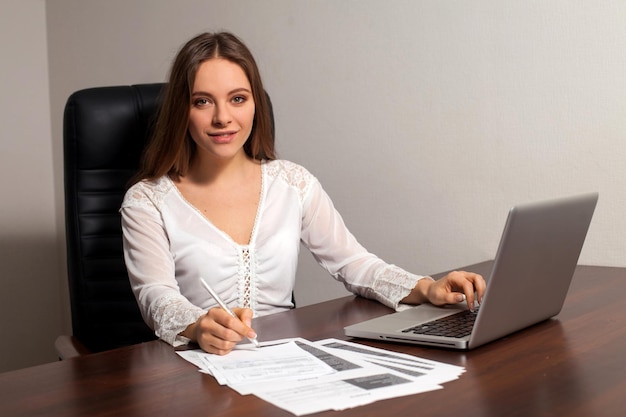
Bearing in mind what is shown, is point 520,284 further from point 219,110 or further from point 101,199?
point 101,199

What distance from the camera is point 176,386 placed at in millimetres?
1058

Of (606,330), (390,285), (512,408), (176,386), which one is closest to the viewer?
(512,408)

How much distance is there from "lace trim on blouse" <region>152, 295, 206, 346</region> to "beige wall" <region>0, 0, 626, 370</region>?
0.96 m

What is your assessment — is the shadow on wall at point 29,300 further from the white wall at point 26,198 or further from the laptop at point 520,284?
the laptop at point 520,284

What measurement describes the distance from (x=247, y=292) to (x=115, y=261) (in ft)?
1.26

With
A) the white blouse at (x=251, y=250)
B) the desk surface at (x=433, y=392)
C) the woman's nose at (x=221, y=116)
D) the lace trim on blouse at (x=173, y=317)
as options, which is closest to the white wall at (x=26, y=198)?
the white blouse at (x=251, y=250)

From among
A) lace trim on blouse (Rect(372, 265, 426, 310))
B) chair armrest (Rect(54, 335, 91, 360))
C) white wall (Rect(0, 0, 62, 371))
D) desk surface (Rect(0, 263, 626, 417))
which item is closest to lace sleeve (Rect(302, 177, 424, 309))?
lace trim on blouse (Rect(372, 265, 426, 310))

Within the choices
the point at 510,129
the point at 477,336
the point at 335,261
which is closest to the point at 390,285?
the point at 335,261

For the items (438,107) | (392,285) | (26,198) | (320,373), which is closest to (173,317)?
(320,373)

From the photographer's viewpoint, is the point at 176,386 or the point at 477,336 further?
the point at 477,336

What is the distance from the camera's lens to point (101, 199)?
1.92m

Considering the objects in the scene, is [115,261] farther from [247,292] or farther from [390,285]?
[390,285]

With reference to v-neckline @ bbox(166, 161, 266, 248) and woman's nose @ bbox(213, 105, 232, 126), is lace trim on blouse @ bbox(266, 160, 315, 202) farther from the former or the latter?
woman's nose @ bbox(213, 105, 232, 126)

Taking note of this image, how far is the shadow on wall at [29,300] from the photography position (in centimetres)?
311
